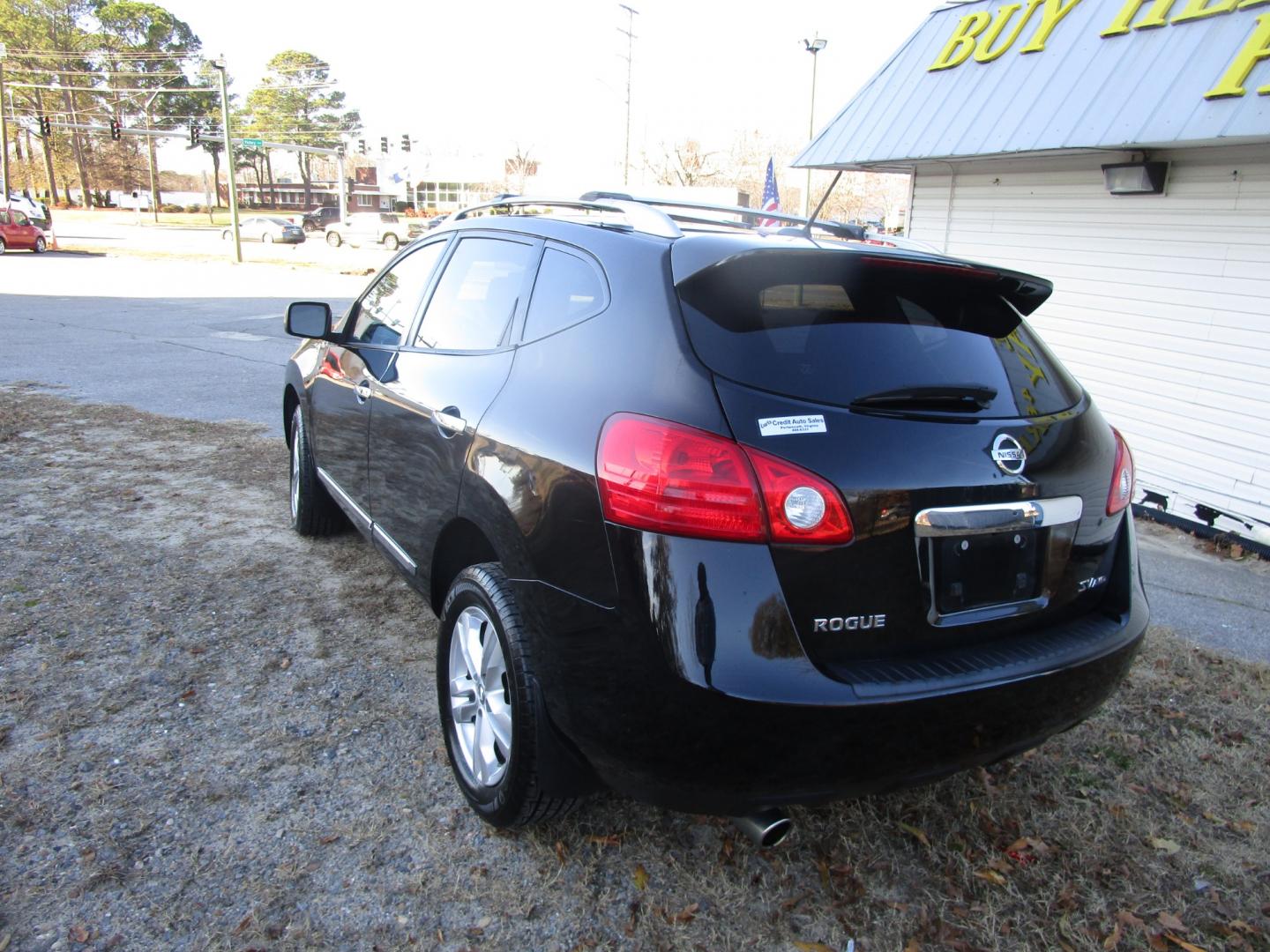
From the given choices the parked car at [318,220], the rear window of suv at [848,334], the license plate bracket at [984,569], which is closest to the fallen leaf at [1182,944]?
the license plate bracket at [984,569]

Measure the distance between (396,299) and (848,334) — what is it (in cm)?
231

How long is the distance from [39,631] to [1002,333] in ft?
13.0

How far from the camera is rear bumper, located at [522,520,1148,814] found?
202 centimetres

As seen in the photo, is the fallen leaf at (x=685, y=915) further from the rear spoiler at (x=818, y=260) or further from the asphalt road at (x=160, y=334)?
the asphalt road at (x=160, y=334)

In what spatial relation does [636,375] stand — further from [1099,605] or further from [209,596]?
[209,596]

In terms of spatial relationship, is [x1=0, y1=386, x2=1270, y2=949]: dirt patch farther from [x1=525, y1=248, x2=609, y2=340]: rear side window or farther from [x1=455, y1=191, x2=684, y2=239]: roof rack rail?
[x1=455, y1=191, x2=684, y2=239]: roof rack rail

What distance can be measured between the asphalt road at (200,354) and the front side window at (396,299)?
393 cm

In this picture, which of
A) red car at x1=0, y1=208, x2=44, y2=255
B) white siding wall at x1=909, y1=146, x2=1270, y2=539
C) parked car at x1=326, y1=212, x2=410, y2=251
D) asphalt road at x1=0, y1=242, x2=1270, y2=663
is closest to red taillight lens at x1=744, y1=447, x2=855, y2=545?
asphalt road at x1=0, y1=242, x2=1270, y2=663

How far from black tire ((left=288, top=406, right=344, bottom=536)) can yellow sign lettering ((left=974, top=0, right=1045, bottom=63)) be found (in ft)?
20.6

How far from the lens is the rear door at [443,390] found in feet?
9.48

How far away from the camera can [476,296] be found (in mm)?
3250

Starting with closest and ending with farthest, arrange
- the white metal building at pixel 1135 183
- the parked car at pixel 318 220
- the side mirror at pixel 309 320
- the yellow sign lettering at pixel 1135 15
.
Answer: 1. the side mirror at pixel 309 320
2. the white metal building at pixel 1135 183
3. the yellow sign lettering at pixel 1135 15
4. the parked car at pixel 318 220

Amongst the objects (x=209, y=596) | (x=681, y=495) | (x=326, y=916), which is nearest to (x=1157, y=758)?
(x=681, y=495)

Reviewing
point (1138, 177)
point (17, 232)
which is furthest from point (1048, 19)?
point (17, 232)
